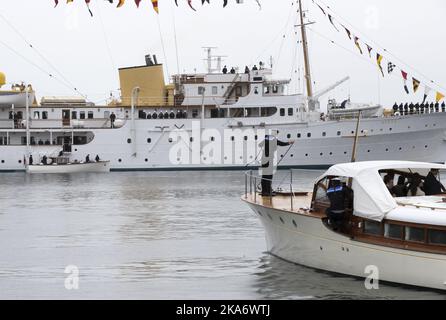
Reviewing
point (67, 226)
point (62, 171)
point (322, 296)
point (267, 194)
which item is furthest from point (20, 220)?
point (62, 171)

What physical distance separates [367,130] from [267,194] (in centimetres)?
5455

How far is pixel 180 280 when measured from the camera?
2019 cm

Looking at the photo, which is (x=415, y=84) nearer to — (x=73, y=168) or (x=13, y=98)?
(x=73, y=168)

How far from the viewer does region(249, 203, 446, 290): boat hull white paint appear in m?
17.1

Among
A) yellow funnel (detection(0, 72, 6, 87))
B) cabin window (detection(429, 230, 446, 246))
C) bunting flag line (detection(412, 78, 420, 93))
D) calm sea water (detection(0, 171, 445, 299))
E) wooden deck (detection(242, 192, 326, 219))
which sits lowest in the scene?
calm sea water (detection(0, 171, 445, 299))

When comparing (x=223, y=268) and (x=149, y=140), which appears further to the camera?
(x=149, y=140)

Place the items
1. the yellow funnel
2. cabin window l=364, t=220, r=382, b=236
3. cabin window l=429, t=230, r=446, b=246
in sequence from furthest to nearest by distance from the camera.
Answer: the yellow funnel < cabin window l=364, t=220, r=382, b=236 < cabin window l=429, t=230, r=446, b=246

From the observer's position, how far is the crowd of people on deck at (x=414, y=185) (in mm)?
20141

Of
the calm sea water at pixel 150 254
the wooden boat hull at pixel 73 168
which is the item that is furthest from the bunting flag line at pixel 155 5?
the wooden boat hull at pixel 73 168

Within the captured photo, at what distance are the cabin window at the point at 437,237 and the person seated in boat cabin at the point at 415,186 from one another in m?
3.42

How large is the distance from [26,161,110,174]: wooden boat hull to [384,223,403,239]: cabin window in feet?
200

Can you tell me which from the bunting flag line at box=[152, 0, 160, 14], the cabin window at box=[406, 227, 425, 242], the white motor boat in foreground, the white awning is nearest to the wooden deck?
the white motor boat in foreground

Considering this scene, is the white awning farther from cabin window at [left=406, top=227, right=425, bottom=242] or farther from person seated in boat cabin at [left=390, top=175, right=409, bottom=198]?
cabin window at [left=406, top=227, right=425, bottom=242]
